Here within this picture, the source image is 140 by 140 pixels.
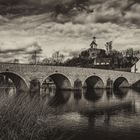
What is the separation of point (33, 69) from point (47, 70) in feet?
7.67

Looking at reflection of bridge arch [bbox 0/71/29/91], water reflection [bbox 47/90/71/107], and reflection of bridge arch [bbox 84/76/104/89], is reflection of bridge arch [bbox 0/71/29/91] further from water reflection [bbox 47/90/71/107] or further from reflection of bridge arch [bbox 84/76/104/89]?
reflection of bridge arch [bbox 84/76/104/89]

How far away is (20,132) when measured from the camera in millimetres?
9008

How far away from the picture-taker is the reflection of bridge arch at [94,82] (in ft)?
161

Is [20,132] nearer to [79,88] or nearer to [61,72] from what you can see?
[61,72]

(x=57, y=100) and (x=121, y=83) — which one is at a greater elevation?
(x=57, y=100)

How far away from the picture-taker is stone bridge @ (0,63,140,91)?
110ft

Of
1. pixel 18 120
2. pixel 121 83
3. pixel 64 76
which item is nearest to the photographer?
pixel 18 120

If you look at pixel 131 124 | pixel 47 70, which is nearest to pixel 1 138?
pixel 131 124

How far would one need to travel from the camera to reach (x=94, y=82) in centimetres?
5081

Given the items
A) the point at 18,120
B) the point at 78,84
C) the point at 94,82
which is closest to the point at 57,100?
the point at 78,84

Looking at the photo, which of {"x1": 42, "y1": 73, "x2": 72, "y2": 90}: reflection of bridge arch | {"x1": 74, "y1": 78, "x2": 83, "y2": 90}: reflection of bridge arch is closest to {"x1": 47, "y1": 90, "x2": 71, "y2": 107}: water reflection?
{"x1": 42, "y1": 73, "x2": 72, "y2": 90}: reflection of bridge arch

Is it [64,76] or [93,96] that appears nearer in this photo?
[93,96]

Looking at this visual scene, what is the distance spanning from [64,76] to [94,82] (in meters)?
11.7

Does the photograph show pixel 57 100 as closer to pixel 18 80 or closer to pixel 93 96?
pixel 93 96
